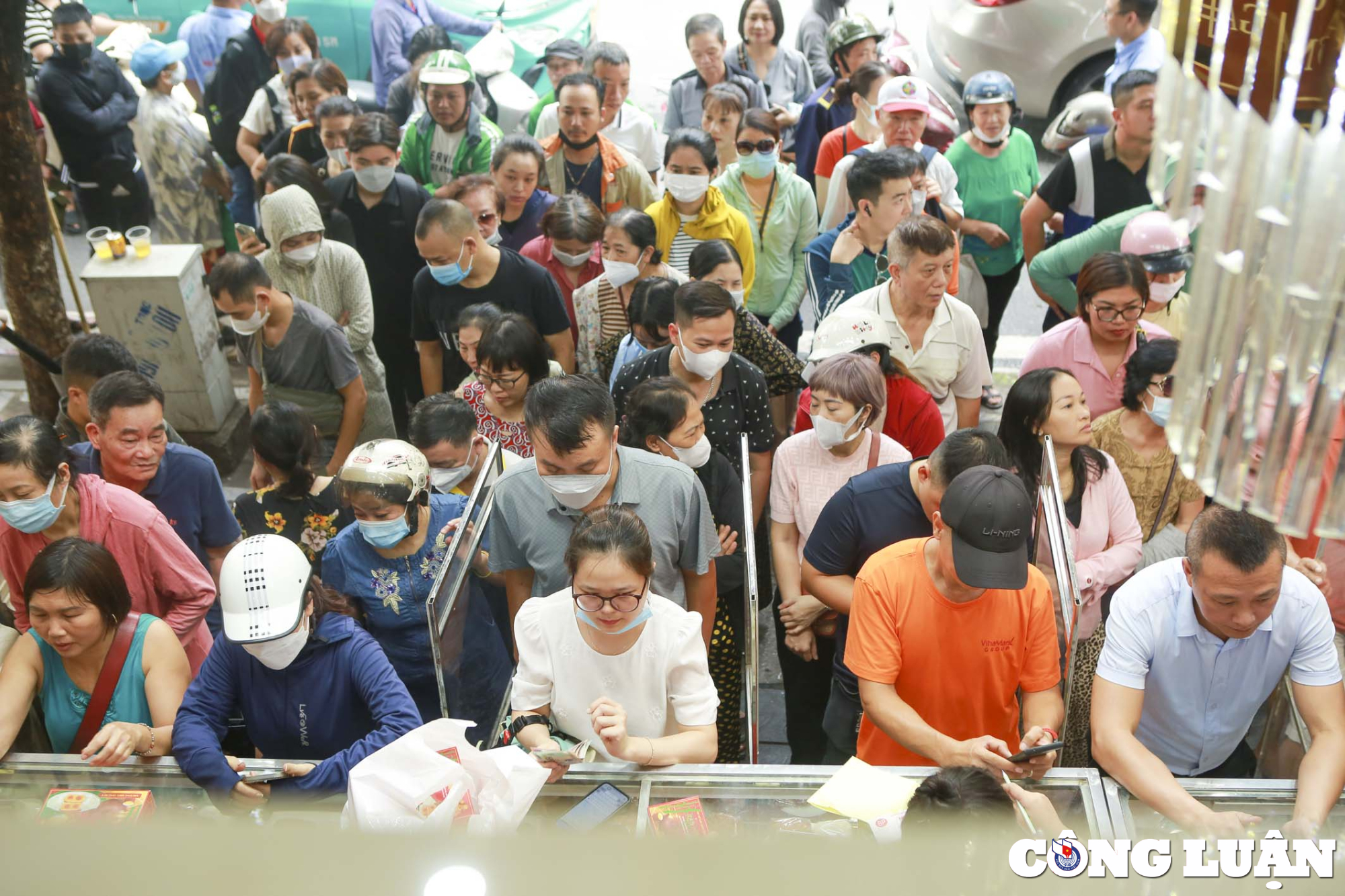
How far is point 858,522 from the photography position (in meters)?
3.21

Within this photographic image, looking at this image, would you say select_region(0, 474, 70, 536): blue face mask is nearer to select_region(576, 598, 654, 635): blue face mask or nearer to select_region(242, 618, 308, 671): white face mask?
select_region(242, 618, 308, 671): white face mask

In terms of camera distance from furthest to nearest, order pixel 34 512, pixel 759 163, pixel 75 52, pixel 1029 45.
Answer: pixel 1029 45 < pixel 75 52 < pixel 759 163 < pixel 34 512

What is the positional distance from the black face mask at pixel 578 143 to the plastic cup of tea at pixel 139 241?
220 centimetres

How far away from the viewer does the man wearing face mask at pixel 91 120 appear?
6941 mm

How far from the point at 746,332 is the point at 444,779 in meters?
2.48

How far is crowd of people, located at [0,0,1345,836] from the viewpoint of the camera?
271 cm

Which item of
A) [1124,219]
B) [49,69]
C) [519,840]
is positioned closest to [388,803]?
[519,840]

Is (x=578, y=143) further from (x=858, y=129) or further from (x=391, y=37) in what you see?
(x=391, y=37)

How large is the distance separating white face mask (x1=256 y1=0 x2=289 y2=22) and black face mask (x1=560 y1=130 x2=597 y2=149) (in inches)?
110

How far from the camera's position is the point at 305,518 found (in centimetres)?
366

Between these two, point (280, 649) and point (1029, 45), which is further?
point (1029, 45)

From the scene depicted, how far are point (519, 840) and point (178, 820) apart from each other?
134mm

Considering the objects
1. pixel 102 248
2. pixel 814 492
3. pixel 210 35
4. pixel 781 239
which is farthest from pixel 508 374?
pixel 210 35

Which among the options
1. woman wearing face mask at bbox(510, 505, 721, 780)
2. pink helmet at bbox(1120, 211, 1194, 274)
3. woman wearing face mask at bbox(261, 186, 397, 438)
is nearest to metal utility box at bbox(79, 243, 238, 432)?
woman wearing face mask at bbox(261, 186, 397, 438)
